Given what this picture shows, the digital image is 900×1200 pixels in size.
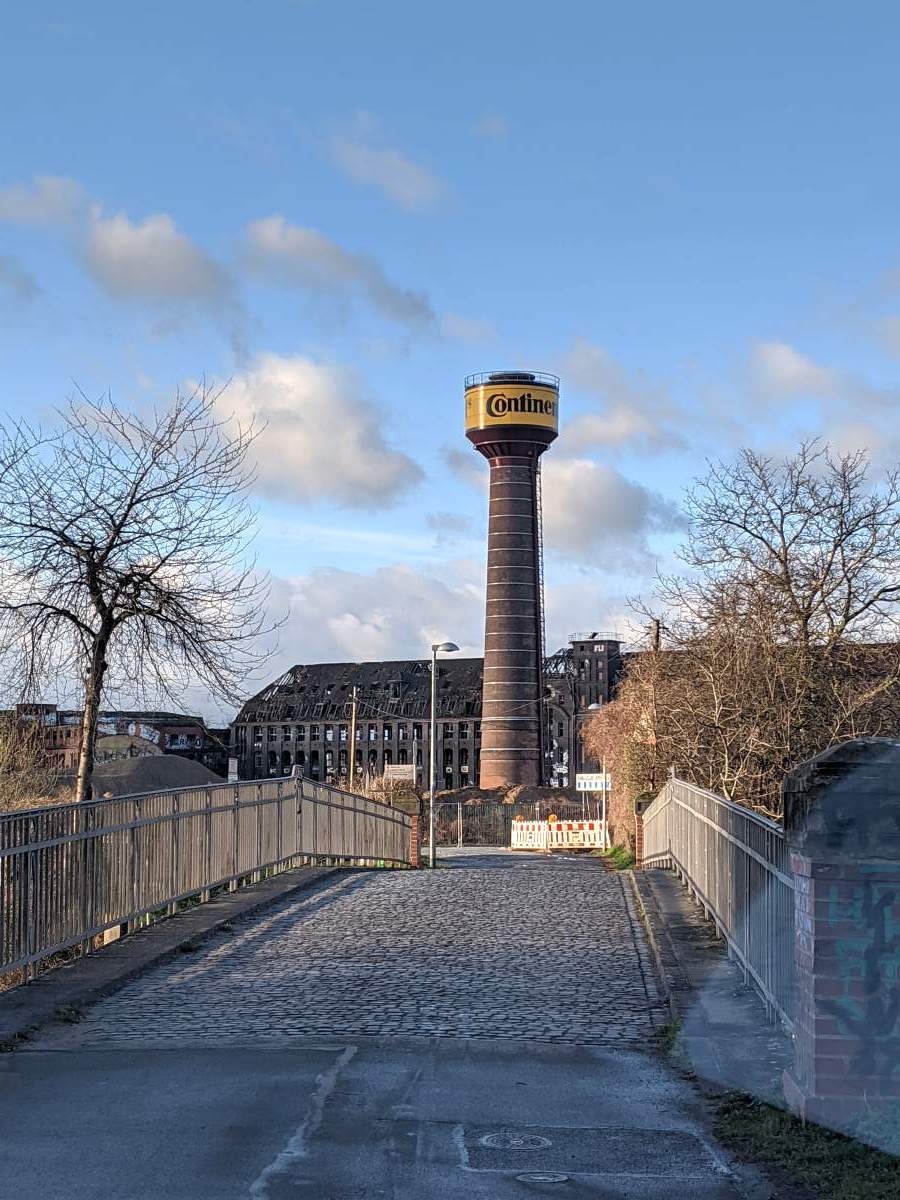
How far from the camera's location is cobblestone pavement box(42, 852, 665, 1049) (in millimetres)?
9234

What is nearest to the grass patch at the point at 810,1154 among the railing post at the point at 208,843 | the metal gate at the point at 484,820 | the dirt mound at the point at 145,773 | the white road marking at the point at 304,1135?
the white road marking at the point at 304,1135

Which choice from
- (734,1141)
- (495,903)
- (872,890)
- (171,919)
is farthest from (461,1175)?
(495,903)

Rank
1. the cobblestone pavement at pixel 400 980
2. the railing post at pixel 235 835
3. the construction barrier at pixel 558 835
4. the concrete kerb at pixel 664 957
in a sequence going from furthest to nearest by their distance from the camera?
the construction barrier at pixel 558 835
the railing post at pixel 235 835
the concrete kerb at pixel 664 957
the cobblestone pavement at pixel 400 980

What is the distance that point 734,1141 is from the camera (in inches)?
256

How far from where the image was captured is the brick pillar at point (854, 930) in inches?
243

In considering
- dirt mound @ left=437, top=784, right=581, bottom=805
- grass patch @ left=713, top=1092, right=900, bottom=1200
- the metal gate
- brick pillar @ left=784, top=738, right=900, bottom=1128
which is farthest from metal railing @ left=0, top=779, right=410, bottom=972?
dirt mound @ left=437, top=784, right=581, bottom=805

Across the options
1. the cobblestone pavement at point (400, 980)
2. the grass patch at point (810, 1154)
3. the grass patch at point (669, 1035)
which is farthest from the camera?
the cobblestone pavement at point (400, 980)

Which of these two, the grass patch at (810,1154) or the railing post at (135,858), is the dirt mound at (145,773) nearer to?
the railing post at (135,858)

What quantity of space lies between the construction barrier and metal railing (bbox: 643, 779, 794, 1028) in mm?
33855

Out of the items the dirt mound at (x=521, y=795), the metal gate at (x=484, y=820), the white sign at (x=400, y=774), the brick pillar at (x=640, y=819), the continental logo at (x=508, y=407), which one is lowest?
the metal gate at (x=484, y=820)

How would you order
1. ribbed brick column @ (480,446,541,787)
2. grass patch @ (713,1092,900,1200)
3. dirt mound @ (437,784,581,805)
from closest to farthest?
grass patch @ (713,1092,900,1200) → dirt mound @ (437,784,581,805) → ribbed brick column @ (480,446,541,787)

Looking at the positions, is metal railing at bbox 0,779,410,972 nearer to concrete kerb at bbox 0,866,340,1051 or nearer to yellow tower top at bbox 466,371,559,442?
concrete kerb at bbox 0,866,340,1051

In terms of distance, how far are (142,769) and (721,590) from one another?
6134 centimetres

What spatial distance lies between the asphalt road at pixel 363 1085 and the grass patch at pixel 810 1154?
0.16 m
